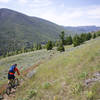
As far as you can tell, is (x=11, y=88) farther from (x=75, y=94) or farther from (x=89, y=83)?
(x=89, y=83)

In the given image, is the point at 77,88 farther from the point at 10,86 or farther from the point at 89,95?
the point at 10,86

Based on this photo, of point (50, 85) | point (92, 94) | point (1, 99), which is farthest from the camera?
point (1, 99)

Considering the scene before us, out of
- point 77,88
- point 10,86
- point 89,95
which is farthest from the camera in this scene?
point 10,86

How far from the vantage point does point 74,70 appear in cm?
1086

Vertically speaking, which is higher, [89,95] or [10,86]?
[89,95]

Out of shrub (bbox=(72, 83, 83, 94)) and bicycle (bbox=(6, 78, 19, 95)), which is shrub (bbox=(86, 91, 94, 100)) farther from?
bicycle (bbox=(6, 78, 19, 95))

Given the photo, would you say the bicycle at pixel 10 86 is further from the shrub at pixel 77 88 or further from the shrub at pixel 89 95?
the shrub at pixel 89 95

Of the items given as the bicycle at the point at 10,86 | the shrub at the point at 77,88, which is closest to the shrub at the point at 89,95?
the shrub at the point at 77,88

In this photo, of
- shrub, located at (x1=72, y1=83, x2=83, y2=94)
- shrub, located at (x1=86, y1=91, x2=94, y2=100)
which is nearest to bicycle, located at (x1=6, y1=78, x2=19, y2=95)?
shrub, located at (x1=72, y1=83, x2=83, y2=94)

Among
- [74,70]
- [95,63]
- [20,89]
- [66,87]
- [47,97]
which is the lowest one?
[20,89]

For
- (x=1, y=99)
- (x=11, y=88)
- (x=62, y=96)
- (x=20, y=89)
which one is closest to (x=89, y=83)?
(x=62, y=96)

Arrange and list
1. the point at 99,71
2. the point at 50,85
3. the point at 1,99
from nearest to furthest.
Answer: the point at 99,71
the point at 50,85
the point at 1,99

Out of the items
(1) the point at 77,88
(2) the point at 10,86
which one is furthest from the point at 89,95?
(2) the point at 10,86

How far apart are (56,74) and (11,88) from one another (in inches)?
220
